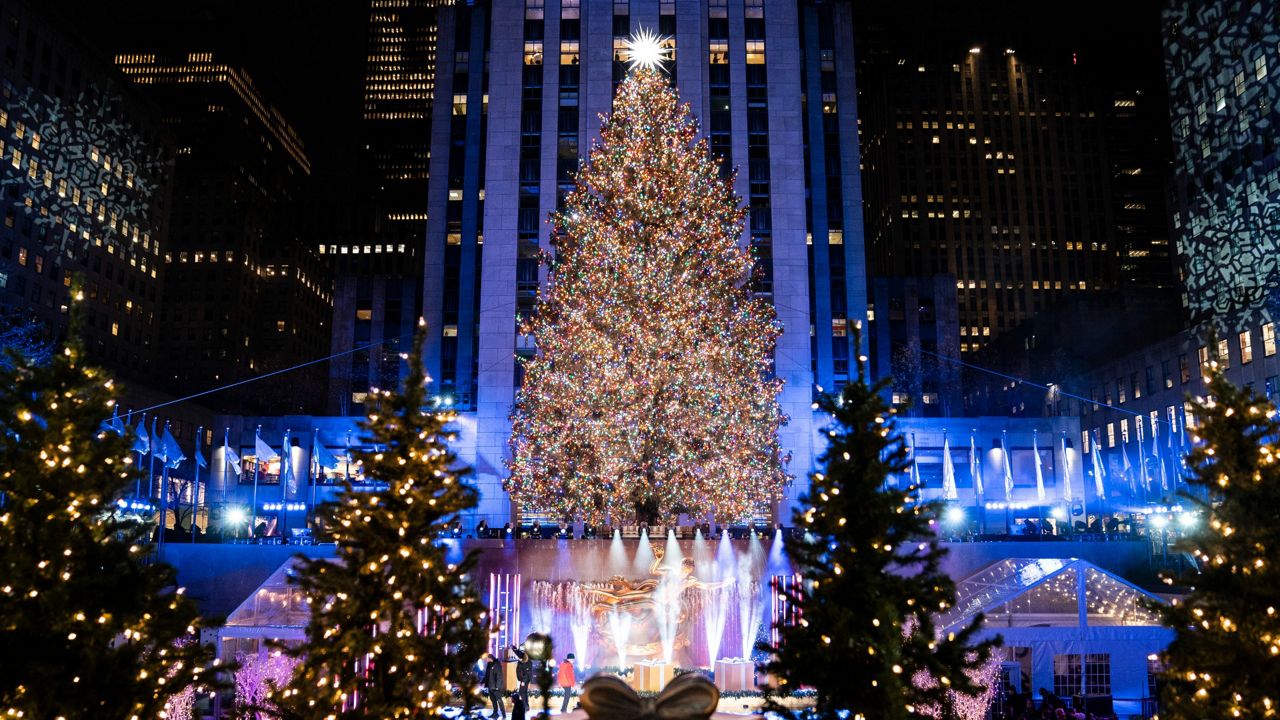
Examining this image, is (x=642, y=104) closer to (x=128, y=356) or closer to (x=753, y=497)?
(x=753, y=497)

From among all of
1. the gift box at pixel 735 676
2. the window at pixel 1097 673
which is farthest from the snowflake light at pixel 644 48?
the window at pixel 1097 673

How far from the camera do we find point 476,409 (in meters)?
51.2

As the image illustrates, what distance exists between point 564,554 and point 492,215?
26402mm

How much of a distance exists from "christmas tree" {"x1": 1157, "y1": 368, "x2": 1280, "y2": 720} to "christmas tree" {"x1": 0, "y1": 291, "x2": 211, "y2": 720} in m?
10.1

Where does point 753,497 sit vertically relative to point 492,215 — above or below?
below

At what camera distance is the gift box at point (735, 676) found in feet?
75.1

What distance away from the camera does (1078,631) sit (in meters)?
21.6

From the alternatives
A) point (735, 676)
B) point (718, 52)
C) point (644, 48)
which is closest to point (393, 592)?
point (735, 676)

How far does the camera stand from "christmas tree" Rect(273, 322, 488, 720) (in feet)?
33.2

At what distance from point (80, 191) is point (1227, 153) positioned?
92.3 metres

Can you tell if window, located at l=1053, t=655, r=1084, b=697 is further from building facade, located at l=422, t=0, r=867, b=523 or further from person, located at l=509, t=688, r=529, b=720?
building facade, located at l=422, t=0, r=867, b=523

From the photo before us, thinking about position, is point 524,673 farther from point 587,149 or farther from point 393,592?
point 587,149

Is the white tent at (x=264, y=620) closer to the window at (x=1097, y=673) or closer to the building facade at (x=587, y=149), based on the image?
the window at (x=1097, y=673)

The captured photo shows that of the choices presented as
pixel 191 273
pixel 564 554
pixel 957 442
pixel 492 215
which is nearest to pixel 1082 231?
pixel 957 442
